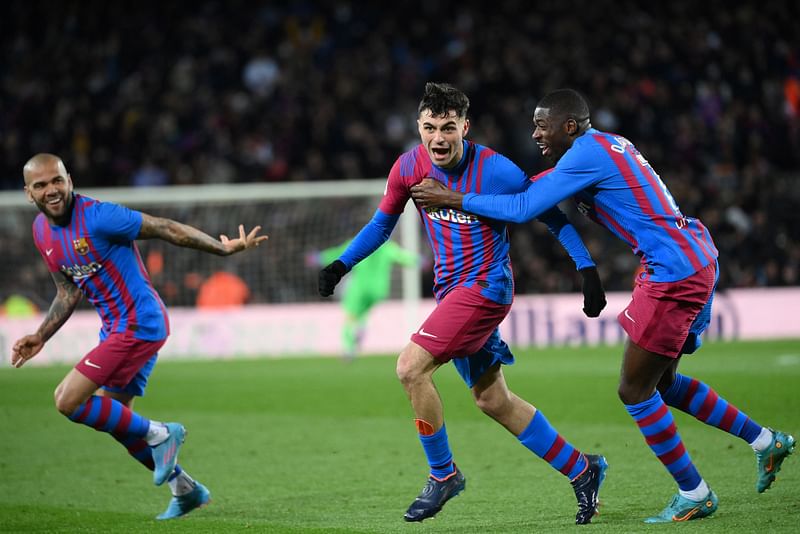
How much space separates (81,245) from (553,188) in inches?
111

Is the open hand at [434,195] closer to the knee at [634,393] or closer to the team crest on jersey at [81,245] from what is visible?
the knee at [634,393]

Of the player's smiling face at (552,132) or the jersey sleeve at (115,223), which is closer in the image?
the player's smiling face at (552,132)

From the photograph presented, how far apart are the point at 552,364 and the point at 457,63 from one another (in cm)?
828

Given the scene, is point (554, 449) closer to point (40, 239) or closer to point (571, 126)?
point (571, 126)

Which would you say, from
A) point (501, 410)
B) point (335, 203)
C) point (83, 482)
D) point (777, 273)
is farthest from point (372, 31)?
point (501, 410)

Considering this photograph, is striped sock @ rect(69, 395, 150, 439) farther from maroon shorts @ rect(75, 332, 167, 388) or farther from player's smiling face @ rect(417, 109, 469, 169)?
player's smiling face @ rect(417, 109, 469, 169)

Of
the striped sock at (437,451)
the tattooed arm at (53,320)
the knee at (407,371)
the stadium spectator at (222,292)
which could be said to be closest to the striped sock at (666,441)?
the striped sock at (437,451)

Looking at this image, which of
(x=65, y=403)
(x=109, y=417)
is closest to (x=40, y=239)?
(x=65, y=403)

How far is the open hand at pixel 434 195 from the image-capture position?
18.8 ft

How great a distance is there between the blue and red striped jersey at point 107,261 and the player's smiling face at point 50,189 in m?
0.08

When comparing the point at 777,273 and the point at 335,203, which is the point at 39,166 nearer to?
the point at 335,203

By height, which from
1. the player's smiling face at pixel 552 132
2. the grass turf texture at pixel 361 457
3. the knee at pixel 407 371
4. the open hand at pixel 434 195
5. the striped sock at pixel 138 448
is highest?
the player's smiling face at pixel 552 132

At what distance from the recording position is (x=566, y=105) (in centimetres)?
577

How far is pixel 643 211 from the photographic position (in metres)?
5.63
